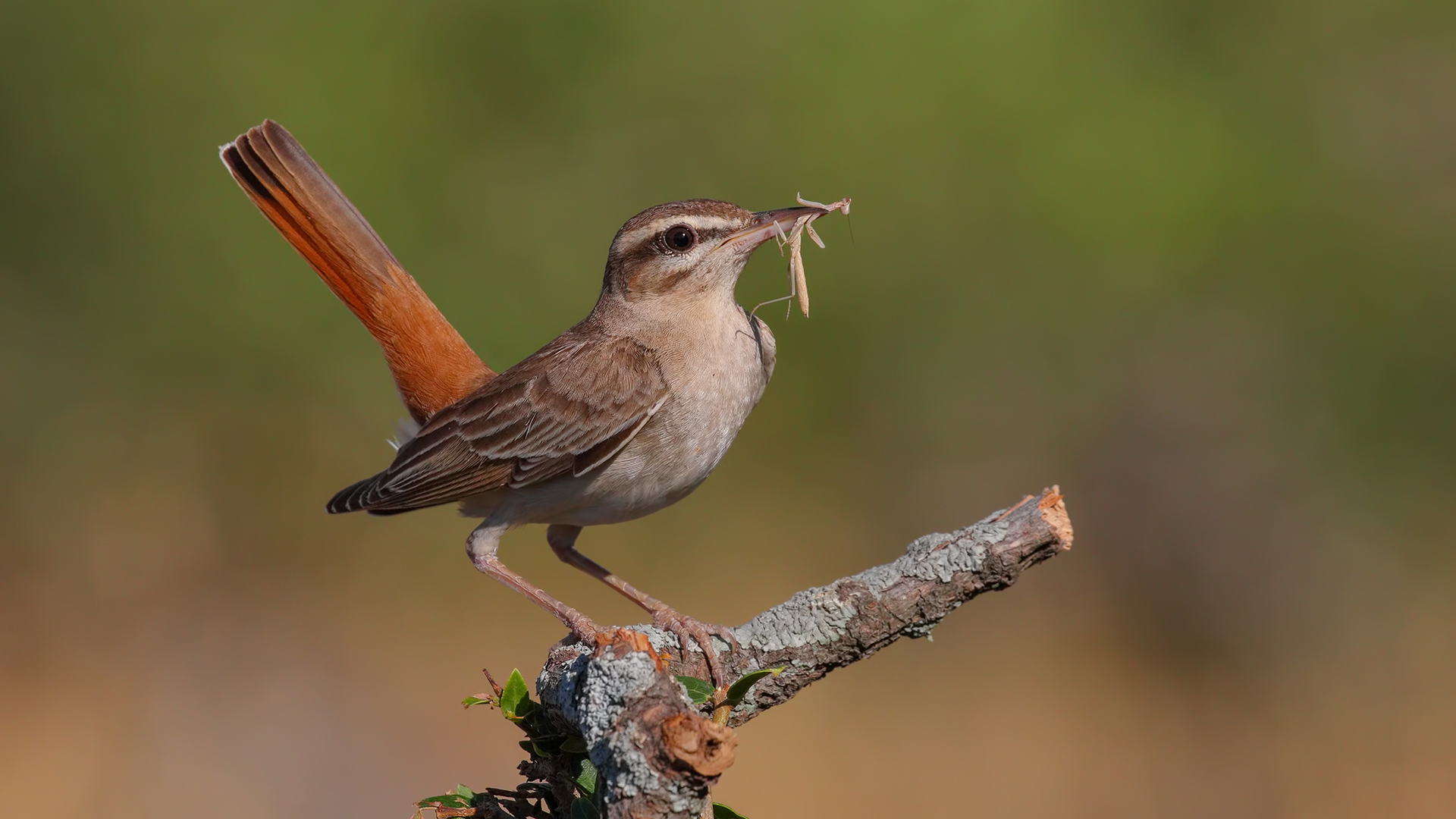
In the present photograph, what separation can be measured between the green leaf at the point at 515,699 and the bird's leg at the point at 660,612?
28.7 inches

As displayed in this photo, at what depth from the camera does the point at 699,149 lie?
388 inches

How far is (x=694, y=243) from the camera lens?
197 inches

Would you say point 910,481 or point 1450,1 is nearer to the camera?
point 910,481

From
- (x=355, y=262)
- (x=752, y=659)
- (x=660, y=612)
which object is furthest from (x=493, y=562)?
(x=752, y=659)

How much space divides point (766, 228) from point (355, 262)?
210 centimetres

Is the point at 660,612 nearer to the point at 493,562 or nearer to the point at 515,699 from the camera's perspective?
the point at 493,562

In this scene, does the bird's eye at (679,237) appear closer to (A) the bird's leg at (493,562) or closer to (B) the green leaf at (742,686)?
(A) the bird's leg at (493,562)

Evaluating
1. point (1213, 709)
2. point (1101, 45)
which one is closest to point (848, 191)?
point (1101, 45)

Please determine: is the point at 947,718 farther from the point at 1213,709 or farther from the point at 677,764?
the point at 677,764

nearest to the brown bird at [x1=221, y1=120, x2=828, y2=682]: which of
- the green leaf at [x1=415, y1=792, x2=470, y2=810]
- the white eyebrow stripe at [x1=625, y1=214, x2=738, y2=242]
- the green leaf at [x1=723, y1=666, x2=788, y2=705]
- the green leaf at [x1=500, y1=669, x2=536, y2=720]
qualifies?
the white eyebrow stripe at [x1=625, y1=214, x2=738, y2=242]

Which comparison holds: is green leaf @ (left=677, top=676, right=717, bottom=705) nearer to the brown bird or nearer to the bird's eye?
the brown bird

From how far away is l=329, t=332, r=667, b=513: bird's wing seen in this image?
4.86 m

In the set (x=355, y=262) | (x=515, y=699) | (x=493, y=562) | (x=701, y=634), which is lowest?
(x=515, y=699)

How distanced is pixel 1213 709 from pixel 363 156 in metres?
7.87
